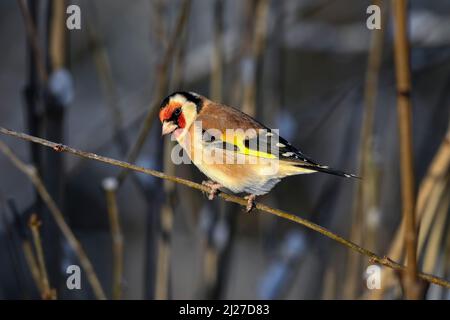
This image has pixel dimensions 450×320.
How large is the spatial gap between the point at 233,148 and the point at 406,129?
1.16 m

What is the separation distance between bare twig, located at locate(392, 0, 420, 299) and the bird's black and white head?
3.53 ft

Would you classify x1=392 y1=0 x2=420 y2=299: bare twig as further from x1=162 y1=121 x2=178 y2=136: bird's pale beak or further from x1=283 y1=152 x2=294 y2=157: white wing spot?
x1=162 y1=121 x2=178 y2=136: bird's pale beak

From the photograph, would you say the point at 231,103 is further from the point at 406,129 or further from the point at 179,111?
the point at 406,129

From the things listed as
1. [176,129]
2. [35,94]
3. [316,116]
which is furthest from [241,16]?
[35,94]

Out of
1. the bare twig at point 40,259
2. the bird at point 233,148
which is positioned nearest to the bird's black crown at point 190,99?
the bird at point 233,148

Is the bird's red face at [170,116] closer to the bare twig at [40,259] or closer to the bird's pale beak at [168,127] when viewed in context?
the bird's pale beak at [168,127]

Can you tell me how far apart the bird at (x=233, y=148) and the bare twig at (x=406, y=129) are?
37.2 inches

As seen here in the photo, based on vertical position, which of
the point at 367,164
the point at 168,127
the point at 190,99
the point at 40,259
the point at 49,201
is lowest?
the point at 40,259

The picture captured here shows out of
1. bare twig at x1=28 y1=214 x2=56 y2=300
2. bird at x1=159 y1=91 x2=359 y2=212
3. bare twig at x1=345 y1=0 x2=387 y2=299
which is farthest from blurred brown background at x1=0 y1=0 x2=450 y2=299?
bare twig at x1=28 y1=214 x2=56 y2=300

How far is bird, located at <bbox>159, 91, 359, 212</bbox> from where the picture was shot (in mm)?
2076

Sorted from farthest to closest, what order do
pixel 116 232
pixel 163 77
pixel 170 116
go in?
pixel 170 116
pixel 163 77
pixel 116 232

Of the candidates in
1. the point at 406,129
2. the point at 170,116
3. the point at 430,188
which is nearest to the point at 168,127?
the point at 170,116

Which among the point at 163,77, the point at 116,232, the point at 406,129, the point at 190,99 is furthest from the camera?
the point at 190,99

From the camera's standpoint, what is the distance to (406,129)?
102 cm
